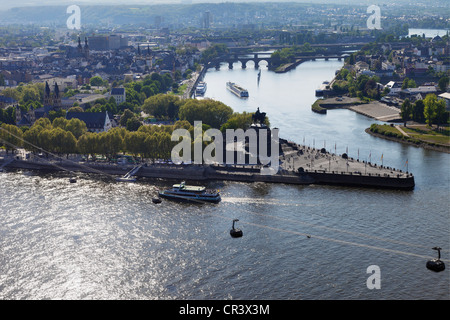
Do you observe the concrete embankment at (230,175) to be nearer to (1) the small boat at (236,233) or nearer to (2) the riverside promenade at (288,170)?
(2) the riverside promenade at (288,170)

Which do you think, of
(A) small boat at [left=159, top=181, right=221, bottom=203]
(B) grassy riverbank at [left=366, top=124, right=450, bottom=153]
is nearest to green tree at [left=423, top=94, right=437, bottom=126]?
(B) grassy riverbank at [left=366, top=124, right=450, bottom=153]

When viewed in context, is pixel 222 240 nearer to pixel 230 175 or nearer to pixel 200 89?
pixel 230 175

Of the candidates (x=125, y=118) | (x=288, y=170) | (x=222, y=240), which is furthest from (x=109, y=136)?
(x=222, y=240)

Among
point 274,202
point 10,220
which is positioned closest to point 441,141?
point 274,202

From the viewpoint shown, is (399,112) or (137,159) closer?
(137,159)

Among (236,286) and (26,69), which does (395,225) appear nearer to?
(236,286)

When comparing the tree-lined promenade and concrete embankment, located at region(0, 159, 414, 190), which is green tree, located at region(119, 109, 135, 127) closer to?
the tree-lined promenade

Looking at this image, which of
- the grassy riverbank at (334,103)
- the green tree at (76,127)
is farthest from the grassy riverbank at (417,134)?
the green tree at (76,127)
